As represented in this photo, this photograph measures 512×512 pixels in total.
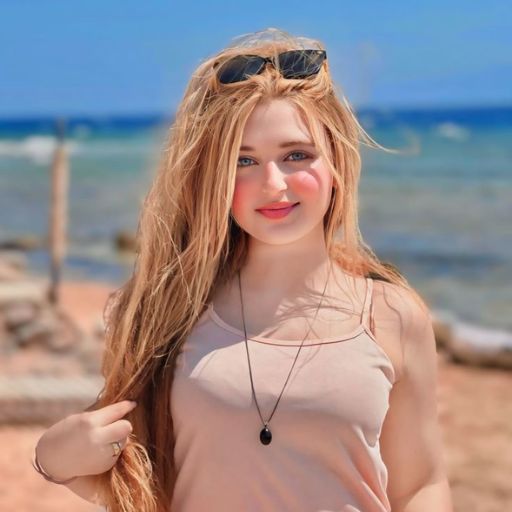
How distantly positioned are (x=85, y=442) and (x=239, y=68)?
2.52 ft

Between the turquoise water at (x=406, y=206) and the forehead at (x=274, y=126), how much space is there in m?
0.36

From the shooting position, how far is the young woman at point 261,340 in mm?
1729

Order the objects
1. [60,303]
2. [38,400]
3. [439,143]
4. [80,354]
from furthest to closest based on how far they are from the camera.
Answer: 1. [439,143]
2. [60,303]
3. [80,354]
4. [38,400]

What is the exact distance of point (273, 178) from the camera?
177 centimetres

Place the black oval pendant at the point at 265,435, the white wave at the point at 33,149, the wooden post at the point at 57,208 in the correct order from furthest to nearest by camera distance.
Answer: the white wave at the point at 33,149, the wooden post at the point at 57,208, the black oval pendant at the point at 265,435

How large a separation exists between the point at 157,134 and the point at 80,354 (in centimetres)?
573

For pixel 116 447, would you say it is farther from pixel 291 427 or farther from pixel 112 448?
pixel 291 427

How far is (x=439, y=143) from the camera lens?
3572 cm

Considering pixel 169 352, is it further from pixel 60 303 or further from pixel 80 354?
pixel 60 303

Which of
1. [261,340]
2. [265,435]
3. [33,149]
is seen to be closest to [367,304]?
[261,340]

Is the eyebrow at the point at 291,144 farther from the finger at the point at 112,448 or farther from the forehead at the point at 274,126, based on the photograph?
the finger at the point at 112,448

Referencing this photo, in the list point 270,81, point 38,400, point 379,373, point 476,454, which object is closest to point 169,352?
point 379,373

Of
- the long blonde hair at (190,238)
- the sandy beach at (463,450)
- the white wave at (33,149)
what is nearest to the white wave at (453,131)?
the white wave at (33,149)

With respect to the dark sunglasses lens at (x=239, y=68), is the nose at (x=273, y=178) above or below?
below
